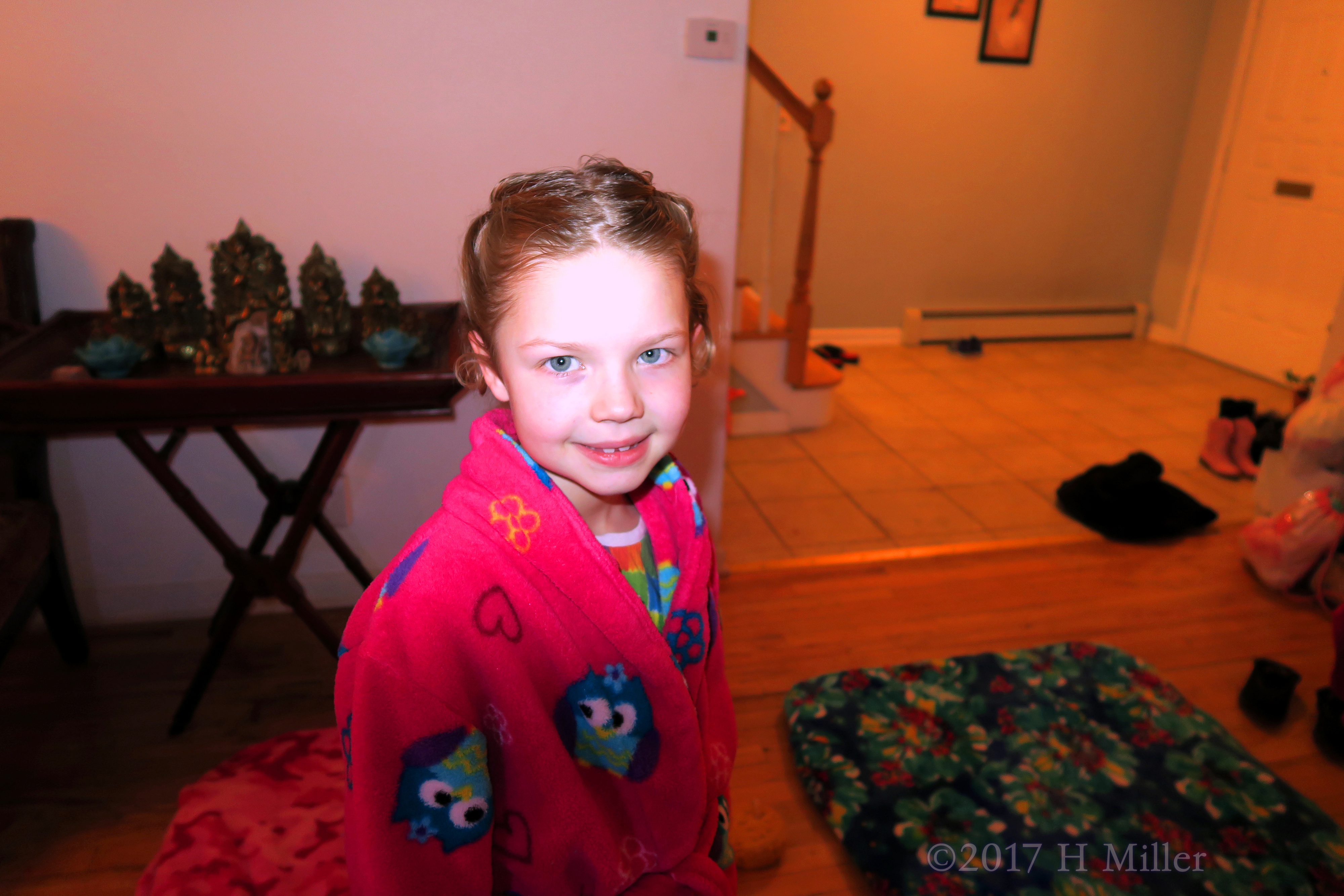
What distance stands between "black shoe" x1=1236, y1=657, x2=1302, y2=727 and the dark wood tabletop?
194 cm

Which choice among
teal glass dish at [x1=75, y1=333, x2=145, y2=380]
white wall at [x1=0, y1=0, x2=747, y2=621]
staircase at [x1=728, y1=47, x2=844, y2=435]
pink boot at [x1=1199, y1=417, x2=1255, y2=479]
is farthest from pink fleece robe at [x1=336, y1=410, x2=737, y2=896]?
pink boot at [x1=1199, y1=417, x2=1255, y2=479]

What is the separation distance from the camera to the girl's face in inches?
30.1

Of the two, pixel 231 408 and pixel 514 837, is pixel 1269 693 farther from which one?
pixel 231 408

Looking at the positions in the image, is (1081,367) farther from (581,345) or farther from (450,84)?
(581,345)

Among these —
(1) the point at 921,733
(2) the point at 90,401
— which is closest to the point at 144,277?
(2) the point at 90,401

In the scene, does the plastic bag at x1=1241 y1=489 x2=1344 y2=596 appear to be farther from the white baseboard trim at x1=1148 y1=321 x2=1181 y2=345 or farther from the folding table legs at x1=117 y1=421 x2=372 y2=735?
the white baseboard trim at x1=1148 y1=321 x2=1181 y2=345

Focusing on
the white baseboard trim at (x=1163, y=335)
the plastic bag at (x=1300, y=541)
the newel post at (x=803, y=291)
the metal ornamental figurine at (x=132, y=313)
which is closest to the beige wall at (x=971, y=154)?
the white baseboard trim at (x=1163, y=335)

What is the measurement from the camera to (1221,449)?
3307mm

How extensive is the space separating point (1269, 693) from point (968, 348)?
309 cm

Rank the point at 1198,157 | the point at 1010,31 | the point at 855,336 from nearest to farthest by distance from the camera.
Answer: the point at 1010,31 → the point at 1198,157 → the point at 855,336

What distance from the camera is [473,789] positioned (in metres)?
0.79

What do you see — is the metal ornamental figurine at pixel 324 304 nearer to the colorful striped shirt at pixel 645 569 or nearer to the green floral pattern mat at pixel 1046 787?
the colorful striped shirt at pixel 645 569

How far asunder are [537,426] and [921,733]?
1368mm

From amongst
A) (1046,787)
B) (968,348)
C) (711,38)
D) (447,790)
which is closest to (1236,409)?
(968,348)
